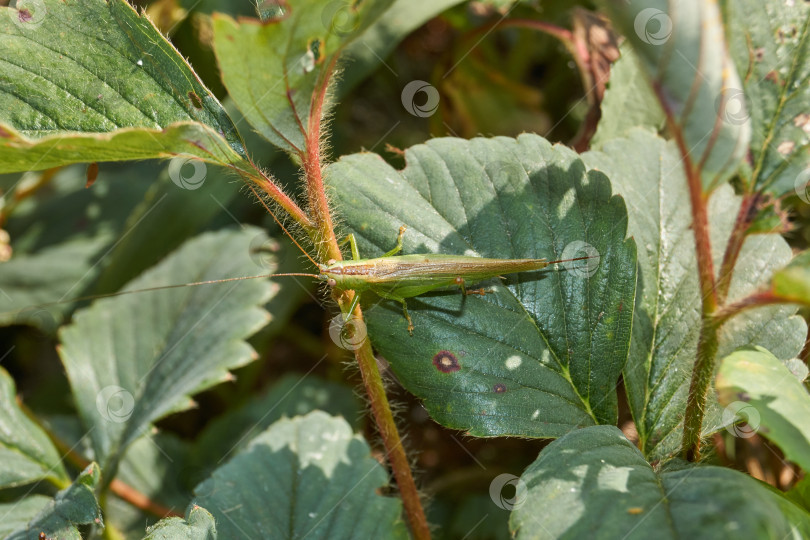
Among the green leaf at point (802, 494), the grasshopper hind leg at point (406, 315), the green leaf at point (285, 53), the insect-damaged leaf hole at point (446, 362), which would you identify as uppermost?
the green leaf at point (285, 53)

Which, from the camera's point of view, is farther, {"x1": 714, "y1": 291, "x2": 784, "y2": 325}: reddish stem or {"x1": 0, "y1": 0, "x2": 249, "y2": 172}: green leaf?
{"x1": 0, "y1": 0, "x2": 249, "y2": 172}: green leaf

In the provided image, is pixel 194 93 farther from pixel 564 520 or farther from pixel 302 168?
pixel 564 520

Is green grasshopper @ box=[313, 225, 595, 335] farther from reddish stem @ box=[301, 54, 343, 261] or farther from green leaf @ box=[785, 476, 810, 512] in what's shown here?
green leaf @ box=[785, 476, 810, 512]

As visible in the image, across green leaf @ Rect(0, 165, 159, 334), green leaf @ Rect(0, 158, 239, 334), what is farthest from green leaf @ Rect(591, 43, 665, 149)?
green leaf @ Rect(0, 165, 159, 334)

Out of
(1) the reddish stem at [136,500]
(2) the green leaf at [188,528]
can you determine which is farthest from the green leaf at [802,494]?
(1) the reddish stem at [136,500]

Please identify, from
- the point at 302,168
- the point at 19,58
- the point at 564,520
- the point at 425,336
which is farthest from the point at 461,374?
the point at 19,58

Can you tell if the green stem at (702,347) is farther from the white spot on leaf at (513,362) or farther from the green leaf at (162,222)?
the green leaf at (162,222)

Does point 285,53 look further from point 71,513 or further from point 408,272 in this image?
point 71,513
